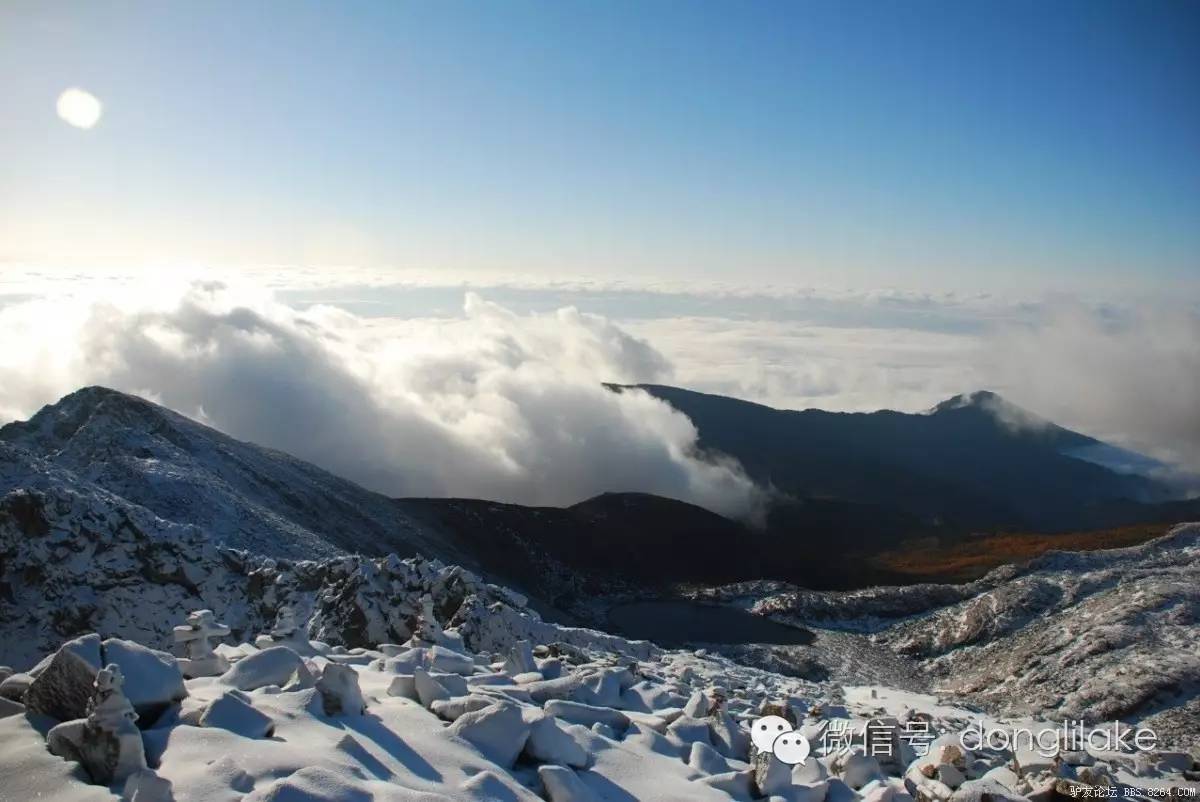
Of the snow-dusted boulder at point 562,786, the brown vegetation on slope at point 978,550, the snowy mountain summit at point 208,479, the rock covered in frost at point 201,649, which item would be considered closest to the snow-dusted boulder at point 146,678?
the rock covered in frost at point 201,649

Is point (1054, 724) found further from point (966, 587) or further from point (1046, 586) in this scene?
point (966, 587)

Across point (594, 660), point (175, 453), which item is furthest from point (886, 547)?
point (594, 660)

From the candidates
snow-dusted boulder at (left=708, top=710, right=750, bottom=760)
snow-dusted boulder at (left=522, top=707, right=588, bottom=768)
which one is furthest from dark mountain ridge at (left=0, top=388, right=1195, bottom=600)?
snow-dusted boulder at (left=708, top=710, right=750, bottom=760)

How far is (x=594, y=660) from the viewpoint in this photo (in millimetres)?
25672

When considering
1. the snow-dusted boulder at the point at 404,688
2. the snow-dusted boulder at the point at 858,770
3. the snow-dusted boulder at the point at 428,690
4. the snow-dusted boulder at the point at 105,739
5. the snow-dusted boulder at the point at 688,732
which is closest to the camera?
the snow-dusted boulder at the point at 105,739

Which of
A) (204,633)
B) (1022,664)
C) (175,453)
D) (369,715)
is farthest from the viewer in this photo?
(175,453)

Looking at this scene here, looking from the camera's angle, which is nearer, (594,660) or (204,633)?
(204,633)

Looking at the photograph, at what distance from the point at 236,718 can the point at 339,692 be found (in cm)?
168

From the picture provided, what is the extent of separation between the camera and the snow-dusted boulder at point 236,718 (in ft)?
31.9

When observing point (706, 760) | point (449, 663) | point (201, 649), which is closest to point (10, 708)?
point (201, 649)

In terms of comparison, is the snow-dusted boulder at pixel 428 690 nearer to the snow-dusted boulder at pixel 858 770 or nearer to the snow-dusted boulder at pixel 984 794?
the snow-dusted boulder at pixel 858 770

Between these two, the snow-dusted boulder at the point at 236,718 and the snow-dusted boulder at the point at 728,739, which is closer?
the snow-dusted boulder at the point at 236,718

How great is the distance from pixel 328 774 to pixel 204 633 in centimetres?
743

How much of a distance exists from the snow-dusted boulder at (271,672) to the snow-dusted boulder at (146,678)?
5.27ft
